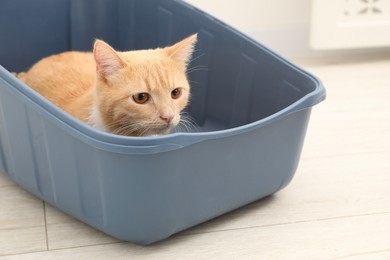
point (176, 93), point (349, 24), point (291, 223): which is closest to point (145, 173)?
point (176, 93)

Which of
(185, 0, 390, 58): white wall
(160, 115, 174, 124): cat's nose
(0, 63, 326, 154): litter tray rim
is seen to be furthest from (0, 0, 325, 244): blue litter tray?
(185, 0, 390, 58): white wall

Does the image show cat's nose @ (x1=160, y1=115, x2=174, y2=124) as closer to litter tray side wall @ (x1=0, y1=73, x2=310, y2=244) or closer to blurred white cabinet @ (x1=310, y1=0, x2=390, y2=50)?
litter tray side wall @ (x1=0, y1=73, x2=310, y2=244)

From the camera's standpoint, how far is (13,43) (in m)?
1.74

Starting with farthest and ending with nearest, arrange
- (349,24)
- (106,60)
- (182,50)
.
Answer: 1. (349,24)
2. (182,50)
3. (106,60)

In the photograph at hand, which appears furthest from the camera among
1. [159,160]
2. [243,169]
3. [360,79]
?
[360,79]

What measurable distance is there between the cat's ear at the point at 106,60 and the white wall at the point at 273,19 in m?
0.83

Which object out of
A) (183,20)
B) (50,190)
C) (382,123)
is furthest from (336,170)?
(50,190)

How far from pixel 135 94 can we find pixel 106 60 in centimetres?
9

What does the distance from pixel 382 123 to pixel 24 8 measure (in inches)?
40.4

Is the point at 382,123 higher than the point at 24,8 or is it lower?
lower

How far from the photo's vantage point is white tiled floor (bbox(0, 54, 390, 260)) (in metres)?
1.30

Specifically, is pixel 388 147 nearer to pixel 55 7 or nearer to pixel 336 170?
pixel 336 170

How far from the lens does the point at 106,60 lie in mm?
1237

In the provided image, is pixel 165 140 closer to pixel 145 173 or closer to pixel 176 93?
pixel 145 173
